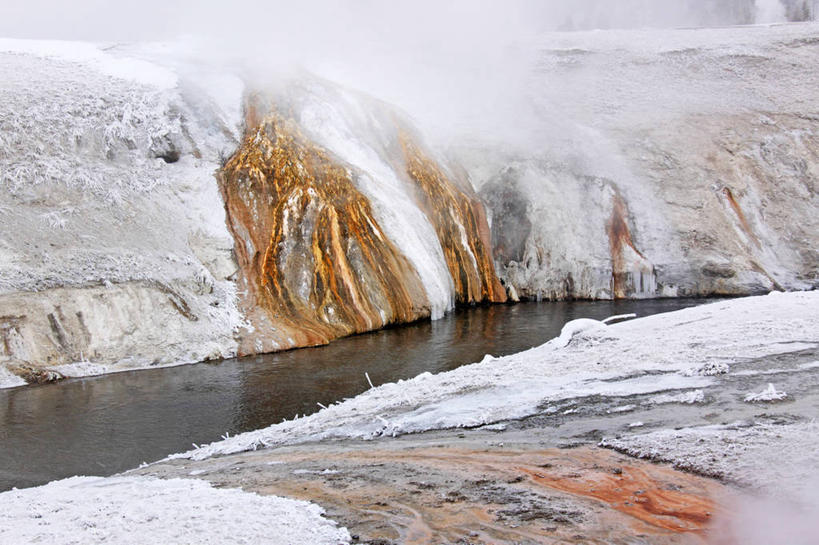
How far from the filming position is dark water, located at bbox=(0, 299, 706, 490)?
34.6 ft

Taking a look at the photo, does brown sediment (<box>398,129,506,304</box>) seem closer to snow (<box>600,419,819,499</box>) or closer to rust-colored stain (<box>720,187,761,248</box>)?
rust-colored stain (<box>720,187,761,248</box>)

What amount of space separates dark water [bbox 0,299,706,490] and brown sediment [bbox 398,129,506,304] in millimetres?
6100

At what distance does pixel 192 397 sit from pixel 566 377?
8381mm

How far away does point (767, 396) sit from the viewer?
279 inches

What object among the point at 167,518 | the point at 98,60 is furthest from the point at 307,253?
the point at 167,518

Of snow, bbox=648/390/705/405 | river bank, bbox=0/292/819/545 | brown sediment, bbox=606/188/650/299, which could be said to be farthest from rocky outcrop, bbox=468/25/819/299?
snow, bbox=648/390/705/405

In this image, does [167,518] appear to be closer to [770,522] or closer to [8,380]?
[770,522]

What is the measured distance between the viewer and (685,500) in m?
4.95

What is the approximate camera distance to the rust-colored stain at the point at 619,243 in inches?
1133

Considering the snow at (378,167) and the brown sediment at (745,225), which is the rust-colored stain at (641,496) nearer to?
the snow at (378,167)

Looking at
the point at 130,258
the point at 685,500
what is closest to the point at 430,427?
the point at 685,500

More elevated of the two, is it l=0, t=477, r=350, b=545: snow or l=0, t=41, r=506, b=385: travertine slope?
l=0, t=41, r=506, b=385: travertine slope

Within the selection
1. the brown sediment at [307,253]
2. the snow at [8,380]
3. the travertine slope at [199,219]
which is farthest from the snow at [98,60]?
the snow at [8,380]

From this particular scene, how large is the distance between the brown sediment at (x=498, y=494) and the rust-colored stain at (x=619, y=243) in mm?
23107
